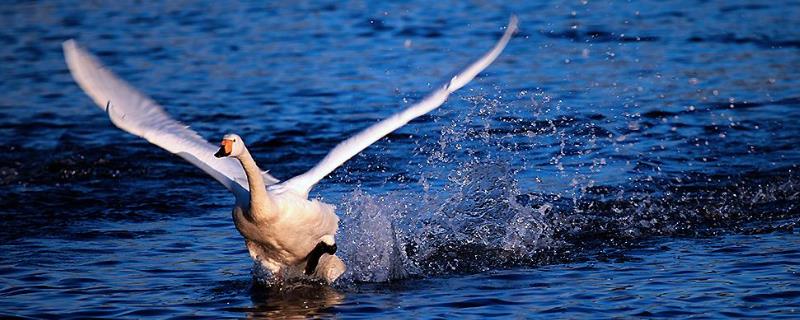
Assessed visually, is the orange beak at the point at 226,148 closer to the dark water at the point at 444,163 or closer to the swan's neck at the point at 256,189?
the swan's neck at the point at 256,189

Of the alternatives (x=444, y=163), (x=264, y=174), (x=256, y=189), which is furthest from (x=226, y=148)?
(x=444, y=163)

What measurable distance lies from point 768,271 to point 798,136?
15.2ft

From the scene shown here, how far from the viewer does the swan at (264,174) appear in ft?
26.7

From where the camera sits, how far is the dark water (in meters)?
8.35

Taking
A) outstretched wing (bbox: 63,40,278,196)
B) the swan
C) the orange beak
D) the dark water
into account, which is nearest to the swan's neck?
the swan

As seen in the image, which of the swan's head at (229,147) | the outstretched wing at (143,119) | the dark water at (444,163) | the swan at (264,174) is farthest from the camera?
the outstretched wing at (143,119)

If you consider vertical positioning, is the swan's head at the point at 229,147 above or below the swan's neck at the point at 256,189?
above

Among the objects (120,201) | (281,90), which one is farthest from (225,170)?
(281,90)

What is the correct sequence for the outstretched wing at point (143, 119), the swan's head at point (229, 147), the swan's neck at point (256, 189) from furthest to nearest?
A: the outstretched wing at point (143, 119) → the swan's neck at point (256, 189) → the swan's head at point (229, 147)

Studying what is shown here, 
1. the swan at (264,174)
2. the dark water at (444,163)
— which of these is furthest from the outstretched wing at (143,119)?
the dark water at (444,163)

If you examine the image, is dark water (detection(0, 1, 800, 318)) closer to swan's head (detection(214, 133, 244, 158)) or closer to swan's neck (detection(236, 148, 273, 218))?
swan's neck (detection(236, 148, 273, 218))

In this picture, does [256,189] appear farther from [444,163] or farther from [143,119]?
[444,163]

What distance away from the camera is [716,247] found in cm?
909

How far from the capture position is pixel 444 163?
38.7 ft
